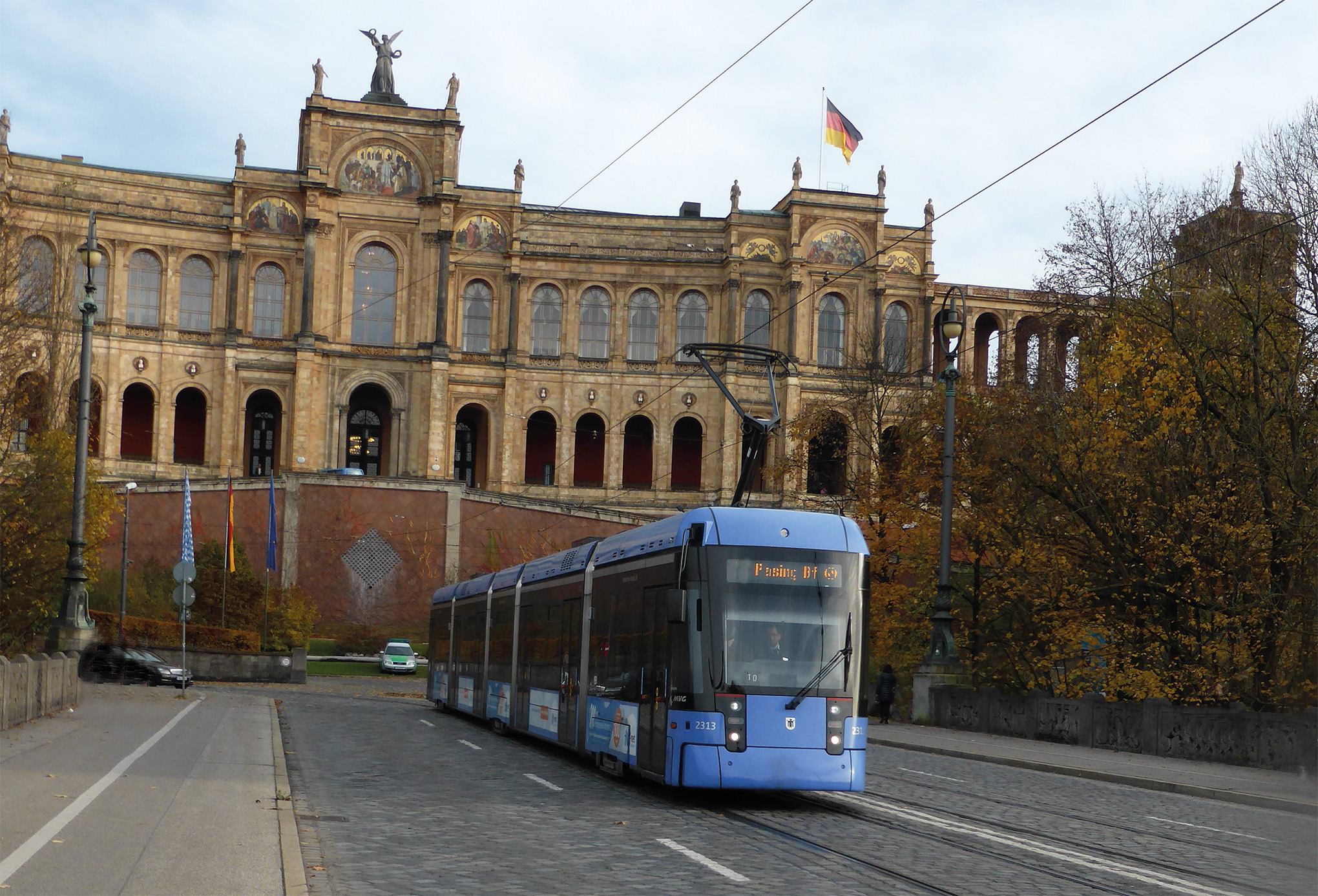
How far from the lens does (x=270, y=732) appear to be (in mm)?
21172

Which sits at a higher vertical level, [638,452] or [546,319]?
[546,319]

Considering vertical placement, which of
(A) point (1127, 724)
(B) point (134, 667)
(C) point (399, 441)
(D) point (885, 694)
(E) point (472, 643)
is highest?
(C) point (399, 441)

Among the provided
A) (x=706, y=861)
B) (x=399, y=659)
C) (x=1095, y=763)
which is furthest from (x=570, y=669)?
(x=399, y=659)

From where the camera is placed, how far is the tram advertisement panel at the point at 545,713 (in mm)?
19453

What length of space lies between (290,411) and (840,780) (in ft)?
205

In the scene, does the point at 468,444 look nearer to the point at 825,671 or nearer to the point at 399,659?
the point at 399,659

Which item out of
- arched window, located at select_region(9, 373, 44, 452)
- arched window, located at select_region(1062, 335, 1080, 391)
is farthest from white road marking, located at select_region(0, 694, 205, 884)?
arched window, located at select_region(9, 373, 44, 452)

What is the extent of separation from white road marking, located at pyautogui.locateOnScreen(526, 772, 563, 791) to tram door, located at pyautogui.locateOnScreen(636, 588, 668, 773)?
980mm

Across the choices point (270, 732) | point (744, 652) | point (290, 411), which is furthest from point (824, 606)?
point (290, 411)

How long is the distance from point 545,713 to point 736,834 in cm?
884

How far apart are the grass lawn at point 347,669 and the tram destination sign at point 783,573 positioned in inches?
1620

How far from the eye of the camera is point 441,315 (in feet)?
242

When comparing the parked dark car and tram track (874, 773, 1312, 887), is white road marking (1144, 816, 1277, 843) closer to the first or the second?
tram track (874, 773, 1312, 887)

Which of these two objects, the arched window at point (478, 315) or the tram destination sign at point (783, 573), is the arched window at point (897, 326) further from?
the tram destination sign at point (783, 573)
